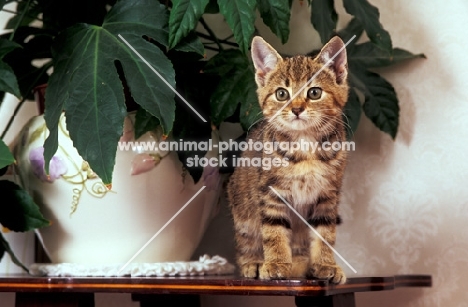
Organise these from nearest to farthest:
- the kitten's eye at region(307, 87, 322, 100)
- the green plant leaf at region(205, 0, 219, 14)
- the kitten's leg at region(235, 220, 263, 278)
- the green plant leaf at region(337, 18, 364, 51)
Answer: the kitten's eye at region(307, 87, 322, 100)
the kitten's leg at region(235, 220, 263, 278)
the green plant leaf at region(205, 0, 219, 14)
the green plant leaf at region(337, 18, 364, 51)

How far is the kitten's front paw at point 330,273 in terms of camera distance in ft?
2.60

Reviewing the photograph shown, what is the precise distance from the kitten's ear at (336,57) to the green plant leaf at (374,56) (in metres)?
0.29

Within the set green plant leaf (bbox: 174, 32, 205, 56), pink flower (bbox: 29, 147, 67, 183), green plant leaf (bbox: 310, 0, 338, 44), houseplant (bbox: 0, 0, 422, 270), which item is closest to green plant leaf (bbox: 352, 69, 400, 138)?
houseplant (bbox: 0, 0, 422, 270)

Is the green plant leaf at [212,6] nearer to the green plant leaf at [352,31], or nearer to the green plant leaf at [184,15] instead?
the green plant leaf at [184,15]

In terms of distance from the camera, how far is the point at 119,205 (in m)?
0.99

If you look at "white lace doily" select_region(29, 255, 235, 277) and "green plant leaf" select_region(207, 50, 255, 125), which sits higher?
"green plant leaf" select_region(207, 50, 255, 125)

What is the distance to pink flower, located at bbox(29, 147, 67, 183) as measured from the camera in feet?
3.24

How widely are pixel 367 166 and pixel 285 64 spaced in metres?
0.37

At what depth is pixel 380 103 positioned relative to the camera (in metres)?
1.10

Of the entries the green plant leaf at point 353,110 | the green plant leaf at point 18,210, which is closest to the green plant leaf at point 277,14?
the green plant leaf at point 353,110

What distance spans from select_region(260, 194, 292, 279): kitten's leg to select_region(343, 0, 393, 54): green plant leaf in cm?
35

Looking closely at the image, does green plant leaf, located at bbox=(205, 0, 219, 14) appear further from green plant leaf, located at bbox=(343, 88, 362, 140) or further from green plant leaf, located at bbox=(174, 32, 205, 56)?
green plant leaf, located at bbox=(343, 88, 362, 140)

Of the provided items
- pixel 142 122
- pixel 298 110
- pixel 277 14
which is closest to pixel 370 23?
pixel 277 14

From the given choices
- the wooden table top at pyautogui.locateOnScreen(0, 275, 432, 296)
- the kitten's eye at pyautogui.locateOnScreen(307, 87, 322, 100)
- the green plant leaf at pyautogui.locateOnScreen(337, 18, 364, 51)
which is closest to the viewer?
the wooden table top at pyautogui.locateOnScreen(0, 275, 432, 296)
